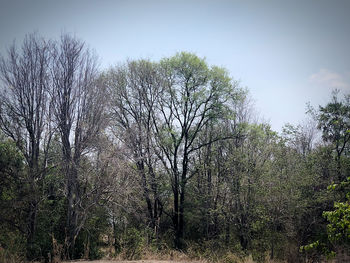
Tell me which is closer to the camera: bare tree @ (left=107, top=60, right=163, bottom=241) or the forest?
the forest

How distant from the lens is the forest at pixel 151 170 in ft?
36.2

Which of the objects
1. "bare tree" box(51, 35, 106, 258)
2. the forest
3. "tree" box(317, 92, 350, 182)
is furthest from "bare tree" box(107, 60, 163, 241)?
"tree" box(317, 92, 350, 182)

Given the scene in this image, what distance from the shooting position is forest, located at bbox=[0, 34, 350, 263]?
1104 centimetres

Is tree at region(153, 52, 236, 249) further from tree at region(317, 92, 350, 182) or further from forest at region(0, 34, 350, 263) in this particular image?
tree at region(317, 92, 350, 182)

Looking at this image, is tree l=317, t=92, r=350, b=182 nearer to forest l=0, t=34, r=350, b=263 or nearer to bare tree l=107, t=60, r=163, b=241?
forest l=0, t=34, r=350, b=263

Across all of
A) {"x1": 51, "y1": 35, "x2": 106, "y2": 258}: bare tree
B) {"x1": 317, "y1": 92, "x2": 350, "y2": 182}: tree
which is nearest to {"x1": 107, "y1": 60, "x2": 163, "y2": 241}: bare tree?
{"x1": 51, "y1": 35, "x2": 106, "y2": 258}: bare tree

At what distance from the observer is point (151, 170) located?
723 inches

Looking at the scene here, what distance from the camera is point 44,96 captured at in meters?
11.4

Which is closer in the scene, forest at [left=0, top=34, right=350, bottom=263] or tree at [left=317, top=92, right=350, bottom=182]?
forest at [left=0, top=34, right=350, bottom=263]

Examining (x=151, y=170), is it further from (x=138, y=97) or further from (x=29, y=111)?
(x=29, y=111)

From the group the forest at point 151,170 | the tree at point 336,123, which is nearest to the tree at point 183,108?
the forest at point 151,170

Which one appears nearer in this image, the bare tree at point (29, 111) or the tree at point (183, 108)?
the bare tree at point (29, 111)

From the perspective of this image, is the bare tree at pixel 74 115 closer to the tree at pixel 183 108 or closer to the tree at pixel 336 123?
the tree at pixel 183 108

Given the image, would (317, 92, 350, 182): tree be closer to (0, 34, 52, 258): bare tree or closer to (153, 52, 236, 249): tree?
(153, 52, 236, 249): tree
